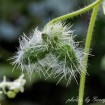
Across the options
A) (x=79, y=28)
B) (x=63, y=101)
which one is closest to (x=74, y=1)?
(x=79, y=28)

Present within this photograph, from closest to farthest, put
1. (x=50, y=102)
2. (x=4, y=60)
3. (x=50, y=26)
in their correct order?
(x=50, y=26), (x=4, y=60), (x=50, y=102)

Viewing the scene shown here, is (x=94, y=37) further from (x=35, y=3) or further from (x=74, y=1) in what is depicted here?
(x=35, y=3)

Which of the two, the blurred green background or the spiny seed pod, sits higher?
the blurred green background

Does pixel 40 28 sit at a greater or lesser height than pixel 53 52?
greater

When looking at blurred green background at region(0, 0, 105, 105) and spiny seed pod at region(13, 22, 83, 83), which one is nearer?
spiny seed pod at region(13, 22, 83, 83)

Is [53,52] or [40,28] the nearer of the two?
[53,52]
